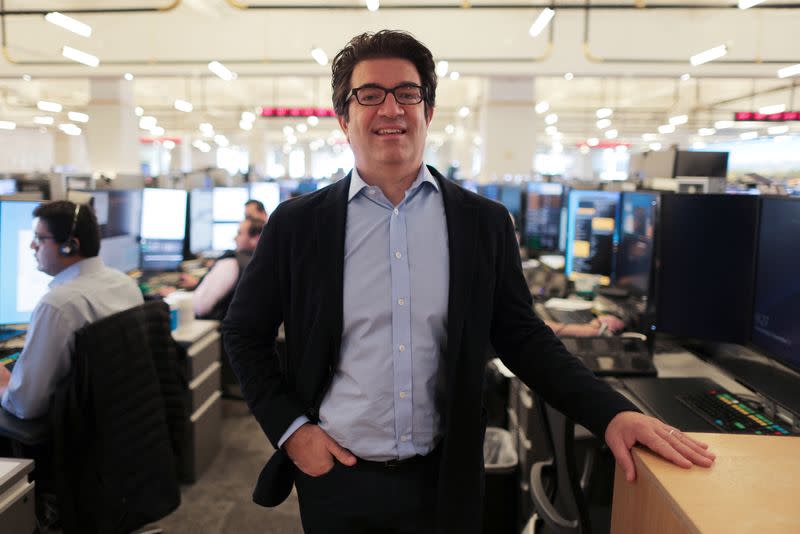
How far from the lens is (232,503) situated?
2.96m

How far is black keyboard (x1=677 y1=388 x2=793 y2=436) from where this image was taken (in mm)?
1573

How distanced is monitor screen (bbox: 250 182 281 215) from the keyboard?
13.0ft

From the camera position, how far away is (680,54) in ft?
32.8

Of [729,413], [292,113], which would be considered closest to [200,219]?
[729,413]

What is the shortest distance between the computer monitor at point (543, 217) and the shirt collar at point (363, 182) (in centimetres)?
422

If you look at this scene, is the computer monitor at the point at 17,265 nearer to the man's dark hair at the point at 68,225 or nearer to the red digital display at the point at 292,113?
the man's dark hair at the point at 68,225

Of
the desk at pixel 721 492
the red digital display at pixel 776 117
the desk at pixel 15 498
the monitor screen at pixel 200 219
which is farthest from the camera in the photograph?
the red digital display at pixel 776 117

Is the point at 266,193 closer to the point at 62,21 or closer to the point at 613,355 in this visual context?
the point at 62,21

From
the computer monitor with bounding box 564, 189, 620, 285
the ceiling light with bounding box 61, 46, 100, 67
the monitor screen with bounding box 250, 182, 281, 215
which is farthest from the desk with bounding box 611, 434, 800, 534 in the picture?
the ceiling light with bounding box 61, 46, 100, 67

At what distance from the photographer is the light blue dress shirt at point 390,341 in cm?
128

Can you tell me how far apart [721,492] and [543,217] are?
4757 mm

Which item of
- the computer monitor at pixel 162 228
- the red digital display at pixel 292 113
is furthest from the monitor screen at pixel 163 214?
the red digital display at pixel 292 113

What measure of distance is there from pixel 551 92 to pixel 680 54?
7.91 m

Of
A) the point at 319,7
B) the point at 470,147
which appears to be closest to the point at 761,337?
the point at 319,7
